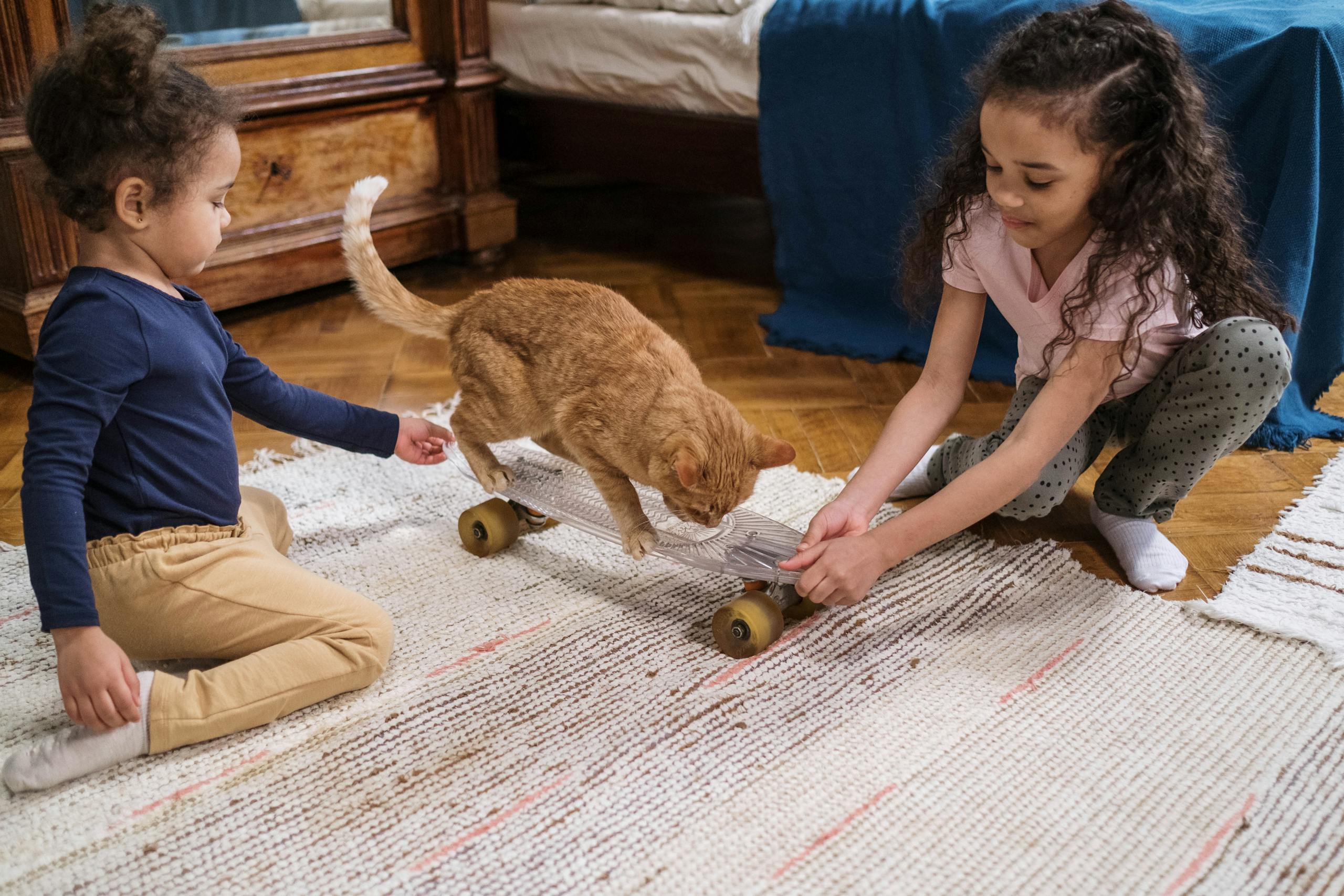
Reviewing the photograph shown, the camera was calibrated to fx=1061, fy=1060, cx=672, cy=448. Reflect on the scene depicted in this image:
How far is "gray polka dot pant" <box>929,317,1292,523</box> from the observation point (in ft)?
4.93

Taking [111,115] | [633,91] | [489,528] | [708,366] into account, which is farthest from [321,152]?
[111,115]

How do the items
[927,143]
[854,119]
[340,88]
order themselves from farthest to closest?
[340,88], [854,119], [927,143]

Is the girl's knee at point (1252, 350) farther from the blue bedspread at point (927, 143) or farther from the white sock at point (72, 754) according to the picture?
the white sock at point (72, 754)

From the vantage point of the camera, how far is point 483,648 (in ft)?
4.60

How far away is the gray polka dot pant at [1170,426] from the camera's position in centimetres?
150

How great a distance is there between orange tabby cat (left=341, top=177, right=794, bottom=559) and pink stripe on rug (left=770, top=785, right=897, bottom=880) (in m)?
0.44

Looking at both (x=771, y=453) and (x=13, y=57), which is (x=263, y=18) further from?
(x=771, y=453)

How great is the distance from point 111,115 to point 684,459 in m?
0.74

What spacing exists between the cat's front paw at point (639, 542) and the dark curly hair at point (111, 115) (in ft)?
2.38

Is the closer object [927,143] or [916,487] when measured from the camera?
[916,487]

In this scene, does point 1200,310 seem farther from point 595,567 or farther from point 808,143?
point 808,143

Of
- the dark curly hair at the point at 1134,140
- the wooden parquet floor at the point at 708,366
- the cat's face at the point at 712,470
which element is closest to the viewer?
the dark curly hair at the point at 1134,140

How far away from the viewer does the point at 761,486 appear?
188 cm

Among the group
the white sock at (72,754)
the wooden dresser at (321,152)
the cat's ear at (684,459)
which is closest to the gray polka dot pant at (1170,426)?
the cat's ear at (684,459)
